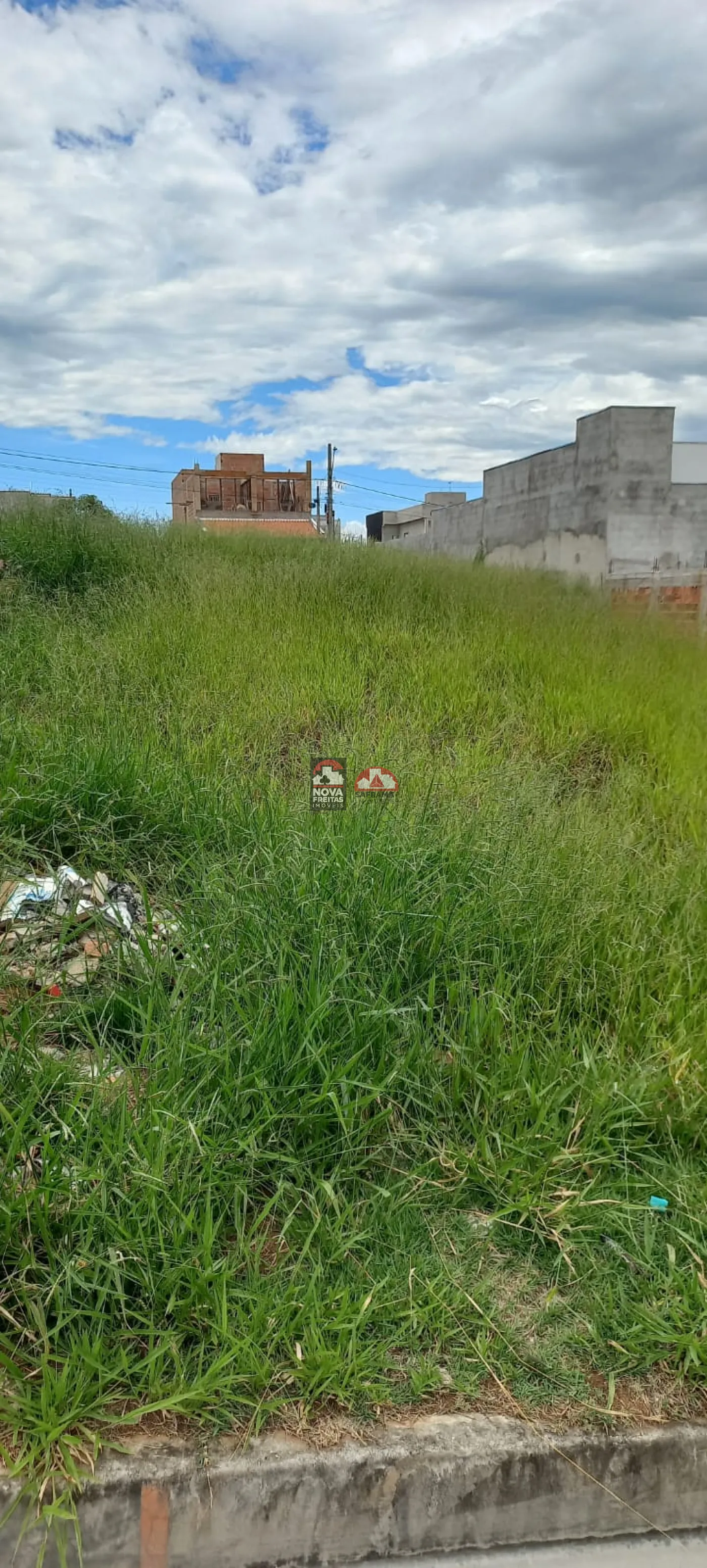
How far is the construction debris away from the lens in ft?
8.04

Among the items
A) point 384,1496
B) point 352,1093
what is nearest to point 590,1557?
point 384,1496

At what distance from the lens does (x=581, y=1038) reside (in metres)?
2.33

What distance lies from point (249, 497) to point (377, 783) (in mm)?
21904

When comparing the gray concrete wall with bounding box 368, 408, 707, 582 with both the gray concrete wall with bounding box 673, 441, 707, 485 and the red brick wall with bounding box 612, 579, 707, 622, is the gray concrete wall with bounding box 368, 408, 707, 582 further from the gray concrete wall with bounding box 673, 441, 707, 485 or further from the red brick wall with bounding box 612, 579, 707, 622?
the red brick wall with bounding box 612, 579, 707, 622

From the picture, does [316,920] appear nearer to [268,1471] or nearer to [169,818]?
[169,818]

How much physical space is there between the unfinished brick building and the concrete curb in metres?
22.0

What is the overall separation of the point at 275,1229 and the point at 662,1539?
89cm

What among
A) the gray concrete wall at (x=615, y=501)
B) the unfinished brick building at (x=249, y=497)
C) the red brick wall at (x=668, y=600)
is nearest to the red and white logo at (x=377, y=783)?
the red brick wall at (x=668, y=600)

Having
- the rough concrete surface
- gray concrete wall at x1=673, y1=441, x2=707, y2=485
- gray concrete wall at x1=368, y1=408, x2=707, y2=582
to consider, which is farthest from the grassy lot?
gray concrete wall at x1=673, y1=441, x2=707, y2=485

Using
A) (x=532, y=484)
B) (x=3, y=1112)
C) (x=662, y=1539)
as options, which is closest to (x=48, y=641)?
(x=3, y=1112)

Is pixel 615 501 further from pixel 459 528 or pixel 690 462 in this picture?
pixel 459 528

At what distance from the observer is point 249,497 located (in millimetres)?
23719

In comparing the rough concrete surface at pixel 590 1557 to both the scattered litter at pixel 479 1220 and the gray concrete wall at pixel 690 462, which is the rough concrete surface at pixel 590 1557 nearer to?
the scattered litter at pixel 479 1220

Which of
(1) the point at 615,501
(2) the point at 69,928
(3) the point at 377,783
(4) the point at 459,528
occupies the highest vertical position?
(4) the point at 459,528
